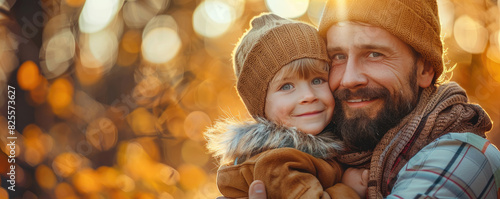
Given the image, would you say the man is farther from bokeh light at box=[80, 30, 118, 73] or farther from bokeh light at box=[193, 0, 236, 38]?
bokeh light at box=[80, 30, 118, 73]

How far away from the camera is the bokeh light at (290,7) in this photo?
5723mm

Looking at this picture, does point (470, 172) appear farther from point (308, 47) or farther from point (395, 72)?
point (308, 47)

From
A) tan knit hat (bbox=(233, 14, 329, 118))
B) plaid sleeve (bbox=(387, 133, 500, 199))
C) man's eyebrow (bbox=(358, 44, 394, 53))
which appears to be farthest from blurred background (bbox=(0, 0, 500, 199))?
plaid sleeve (bbox=(387, 133, 500, 199))

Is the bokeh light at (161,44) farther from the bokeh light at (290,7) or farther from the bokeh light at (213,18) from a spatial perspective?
the bokeh light at (290,7)

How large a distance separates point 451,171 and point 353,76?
689mm

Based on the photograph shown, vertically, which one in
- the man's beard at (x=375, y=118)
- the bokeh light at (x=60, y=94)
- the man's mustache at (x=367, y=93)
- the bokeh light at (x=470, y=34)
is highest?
the man's mustache at (x=367, y=93)

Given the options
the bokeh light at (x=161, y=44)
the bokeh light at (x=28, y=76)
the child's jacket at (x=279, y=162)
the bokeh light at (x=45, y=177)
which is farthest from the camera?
the bokeh light at (x=161, y=44)

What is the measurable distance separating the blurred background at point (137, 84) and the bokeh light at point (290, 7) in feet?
0.05

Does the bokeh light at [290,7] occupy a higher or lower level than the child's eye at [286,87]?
lower

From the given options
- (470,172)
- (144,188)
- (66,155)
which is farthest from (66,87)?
(470,172)

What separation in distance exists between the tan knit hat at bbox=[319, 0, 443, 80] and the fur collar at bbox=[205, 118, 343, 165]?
622mm

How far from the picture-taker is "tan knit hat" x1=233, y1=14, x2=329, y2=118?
99.3 inches

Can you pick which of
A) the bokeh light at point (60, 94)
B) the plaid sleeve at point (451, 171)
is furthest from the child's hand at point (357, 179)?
the bokeh light at point (60, 94)

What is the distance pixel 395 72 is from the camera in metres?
2.42
